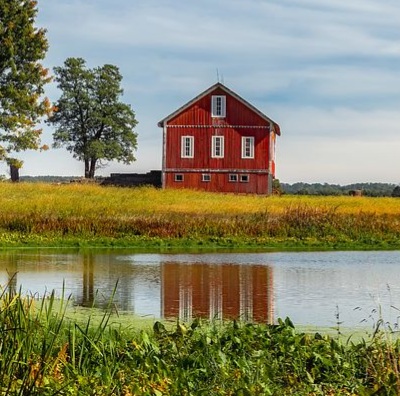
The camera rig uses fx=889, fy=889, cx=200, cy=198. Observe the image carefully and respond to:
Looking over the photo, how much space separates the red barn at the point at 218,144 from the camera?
192 feet

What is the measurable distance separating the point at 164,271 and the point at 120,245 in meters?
8.13

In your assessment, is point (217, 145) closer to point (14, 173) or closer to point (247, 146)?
point (247, 146)

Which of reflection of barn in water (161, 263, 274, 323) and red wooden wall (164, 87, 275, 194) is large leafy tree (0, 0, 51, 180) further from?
reflection of barn in water (161, 263, 274, 323)

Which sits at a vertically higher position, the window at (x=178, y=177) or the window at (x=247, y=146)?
the window at (x=247, y=146)

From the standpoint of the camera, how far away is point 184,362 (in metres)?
9.62

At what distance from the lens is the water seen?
1551cm

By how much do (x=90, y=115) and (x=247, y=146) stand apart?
881 inches

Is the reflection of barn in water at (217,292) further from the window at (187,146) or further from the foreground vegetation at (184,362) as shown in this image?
the window at (187,146)

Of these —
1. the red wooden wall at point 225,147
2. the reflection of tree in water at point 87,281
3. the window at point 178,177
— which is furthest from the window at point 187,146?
the reflection of tree in water at point 87,281

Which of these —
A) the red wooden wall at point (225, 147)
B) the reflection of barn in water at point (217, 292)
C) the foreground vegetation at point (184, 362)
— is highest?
the red wooden wall at point (225, 147)

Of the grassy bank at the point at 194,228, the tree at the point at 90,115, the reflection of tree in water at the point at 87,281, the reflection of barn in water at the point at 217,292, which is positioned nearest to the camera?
the reflection of barn in water at the point at 217,292

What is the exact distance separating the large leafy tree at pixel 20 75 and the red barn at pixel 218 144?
896cm

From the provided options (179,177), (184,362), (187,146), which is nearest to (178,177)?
(179,177)

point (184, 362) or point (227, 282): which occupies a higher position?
point (184, 362)
